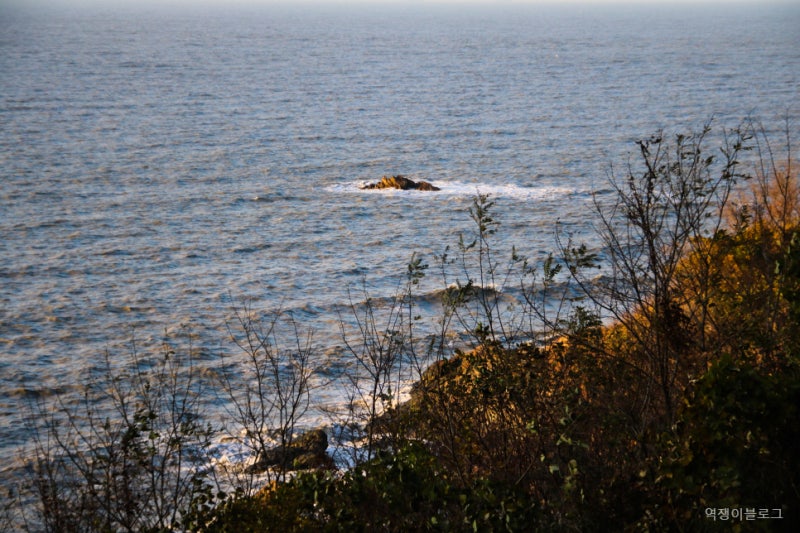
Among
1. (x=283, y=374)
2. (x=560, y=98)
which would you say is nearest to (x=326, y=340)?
(x=283, y=374)

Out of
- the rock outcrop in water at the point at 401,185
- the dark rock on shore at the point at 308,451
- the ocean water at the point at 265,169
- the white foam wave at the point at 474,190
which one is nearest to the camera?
the dark rock on shore at the point at 308,451

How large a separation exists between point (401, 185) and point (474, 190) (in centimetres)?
334

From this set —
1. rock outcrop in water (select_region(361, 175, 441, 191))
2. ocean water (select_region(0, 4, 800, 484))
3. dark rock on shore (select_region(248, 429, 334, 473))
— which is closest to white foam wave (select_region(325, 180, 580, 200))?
ocean water (select_region(0, 4, 800, 484))

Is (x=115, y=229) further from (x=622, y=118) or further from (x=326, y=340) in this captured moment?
(x=622, y=118)

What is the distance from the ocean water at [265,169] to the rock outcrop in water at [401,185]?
786 millimetres

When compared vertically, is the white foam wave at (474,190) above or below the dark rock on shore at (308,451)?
above

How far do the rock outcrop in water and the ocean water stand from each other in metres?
0.79

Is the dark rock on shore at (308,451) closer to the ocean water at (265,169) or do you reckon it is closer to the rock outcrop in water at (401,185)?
the ocean water at (265,169)

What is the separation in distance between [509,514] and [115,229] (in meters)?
28.1

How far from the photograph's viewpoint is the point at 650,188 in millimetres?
7707

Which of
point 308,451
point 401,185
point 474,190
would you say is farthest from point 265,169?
point 308,451

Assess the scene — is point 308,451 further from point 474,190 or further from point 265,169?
point 265,169

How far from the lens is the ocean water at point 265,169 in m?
24.4

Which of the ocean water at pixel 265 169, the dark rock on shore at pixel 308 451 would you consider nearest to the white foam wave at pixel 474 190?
the ocean water at pixel 265 169
